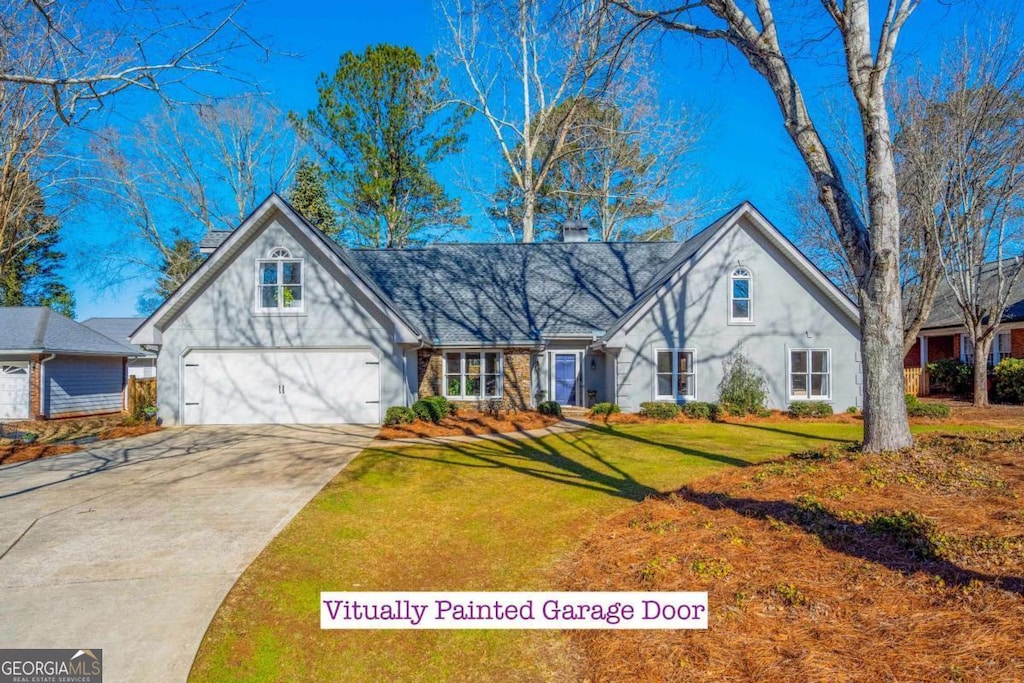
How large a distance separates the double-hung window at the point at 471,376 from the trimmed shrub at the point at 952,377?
832 inches

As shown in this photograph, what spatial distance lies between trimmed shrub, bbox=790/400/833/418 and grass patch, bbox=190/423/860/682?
6.02m

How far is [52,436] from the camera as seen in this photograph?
14258 mm

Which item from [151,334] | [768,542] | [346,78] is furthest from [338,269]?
[346,78]

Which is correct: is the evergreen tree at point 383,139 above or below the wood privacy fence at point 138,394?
above

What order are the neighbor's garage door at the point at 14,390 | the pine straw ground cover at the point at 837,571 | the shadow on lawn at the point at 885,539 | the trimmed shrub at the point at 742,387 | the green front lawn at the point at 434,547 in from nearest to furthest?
the pine straw ground cover at the point at 837,571, the green front lawn at the point at 434,547, the shadow on lawn at the point at 885,539, the trimmed shrub at the point at 742,387, the neighbor's garage door at the point at 14,390

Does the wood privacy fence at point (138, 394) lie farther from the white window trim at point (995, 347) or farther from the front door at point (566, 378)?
the white window trim at point (995, 347)

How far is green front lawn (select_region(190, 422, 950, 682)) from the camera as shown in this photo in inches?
143

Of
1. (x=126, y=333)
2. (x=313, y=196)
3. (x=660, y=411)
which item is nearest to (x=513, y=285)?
(x=660, y=411)

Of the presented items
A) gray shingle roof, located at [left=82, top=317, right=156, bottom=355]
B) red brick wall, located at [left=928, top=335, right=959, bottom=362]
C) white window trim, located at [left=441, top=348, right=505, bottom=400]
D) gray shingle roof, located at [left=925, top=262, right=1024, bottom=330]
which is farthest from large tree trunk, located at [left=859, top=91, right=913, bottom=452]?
gray shingle roof, located at [left=82, top=317, right=156, bottom=355]

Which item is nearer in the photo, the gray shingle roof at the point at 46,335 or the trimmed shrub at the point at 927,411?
the trimmed shrub at the point at 927,411

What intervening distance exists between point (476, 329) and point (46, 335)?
1623 cm

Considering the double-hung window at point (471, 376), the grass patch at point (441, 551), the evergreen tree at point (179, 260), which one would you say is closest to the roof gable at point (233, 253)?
the double-hung window at point (471, 376)

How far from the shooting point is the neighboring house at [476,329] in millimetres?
15328

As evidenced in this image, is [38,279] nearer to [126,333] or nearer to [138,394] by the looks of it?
[126,333]
